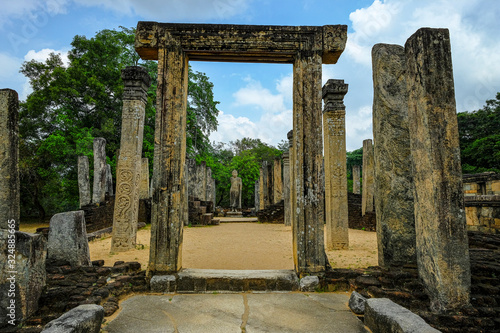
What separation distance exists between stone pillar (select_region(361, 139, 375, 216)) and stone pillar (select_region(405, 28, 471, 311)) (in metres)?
9.38

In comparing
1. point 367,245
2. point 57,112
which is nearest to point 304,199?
point 367,245

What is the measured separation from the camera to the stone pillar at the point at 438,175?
2.77 meters

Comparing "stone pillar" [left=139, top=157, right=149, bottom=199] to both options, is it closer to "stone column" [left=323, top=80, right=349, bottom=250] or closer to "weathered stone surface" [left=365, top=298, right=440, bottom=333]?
"stone column" [left=323, top=80, right=349, bottom=250]

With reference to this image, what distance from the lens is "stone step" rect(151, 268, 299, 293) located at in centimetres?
382

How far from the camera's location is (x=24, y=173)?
15.3 m

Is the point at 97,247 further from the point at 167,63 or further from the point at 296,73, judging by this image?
the point at 296,73

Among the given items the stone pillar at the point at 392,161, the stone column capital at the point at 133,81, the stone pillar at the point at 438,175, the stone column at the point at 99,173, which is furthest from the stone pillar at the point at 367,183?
the stone column at the point at 99,173

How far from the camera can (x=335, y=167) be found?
7.66 metres

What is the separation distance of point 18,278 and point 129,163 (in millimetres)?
4905

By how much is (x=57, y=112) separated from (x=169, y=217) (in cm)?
1725

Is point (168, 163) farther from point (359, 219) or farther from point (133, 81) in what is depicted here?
point (359, 219)

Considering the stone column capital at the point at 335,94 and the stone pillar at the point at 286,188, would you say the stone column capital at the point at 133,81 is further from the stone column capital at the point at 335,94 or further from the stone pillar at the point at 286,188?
the stone pillar at the point at 286,188

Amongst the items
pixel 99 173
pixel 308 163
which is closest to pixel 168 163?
pixel 308 163

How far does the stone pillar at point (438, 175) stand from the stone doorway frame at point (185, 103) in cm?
129
